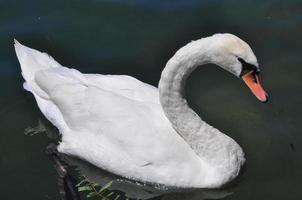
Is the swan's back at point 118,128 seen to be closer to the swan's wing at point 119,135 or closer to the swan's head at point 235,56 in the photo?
the swan's wing at point 119,135

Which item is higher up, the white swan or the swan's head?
the swan's head

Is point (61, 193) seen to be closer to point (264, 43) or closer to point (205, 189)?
point (205, 189)

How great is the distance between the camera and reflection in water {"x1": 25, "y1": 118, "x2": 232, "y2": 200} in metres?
A: 6.93

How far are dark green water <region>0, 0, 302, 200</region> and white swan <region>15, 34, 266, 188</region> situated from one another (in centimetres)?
43

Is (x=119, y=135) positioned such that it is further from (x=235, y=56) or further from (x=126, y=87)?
(x=235, y=56)

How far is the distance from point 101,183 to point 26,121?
52.4 inches

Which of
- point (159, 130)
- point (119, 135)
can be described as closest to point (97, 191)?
point (119, 135)

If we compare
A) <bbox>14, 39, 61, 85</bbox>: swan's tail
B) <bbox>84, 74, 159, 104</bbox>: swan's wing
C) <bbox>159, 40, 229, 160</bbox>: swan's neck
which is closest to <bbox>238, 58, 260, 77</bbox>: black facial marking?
<bbox>159, 40, 229, 160</bbox>: swan's neck

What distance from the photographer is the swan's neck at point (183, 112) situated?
6.48 m

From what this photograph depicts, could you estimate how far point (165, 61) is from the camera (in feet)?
28.7

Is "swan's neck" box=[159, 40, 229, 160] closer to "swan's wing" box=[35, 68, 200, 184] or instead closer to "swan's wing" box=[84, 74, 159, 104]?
"swan's wing" box=[35, 68, 200, 184]

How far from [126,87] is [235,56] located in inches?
58.9

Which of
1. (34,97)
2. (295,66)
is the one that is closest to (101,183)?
(34,97)

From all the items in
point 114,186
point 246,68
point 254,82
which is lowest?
point 114,186
